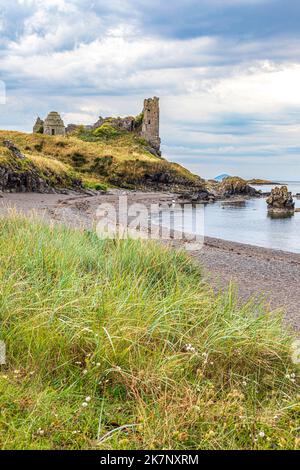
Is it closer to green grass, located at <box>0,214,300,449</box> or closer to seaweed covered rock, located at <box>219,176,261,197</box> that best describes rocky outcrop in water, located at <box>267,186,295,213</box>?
seaweed covered rock, located at <box>219,176,261,197</box>

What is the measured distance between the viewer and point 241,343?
448 cm

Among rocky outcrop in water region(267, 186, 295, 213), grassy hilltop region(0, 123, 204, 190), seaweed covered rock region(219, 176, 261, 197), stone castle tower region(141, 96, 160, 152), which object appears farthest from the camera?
stone castle tower region(141, 96, 160, 152)

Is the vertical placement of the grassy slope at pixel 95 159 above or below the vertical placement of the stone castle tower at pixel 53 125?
below

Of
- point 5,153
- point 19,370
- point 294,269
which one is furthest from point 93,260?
point 5,153

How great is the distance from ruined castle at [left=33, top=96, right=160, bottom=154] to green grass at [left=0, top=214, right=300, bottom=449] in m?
89.8

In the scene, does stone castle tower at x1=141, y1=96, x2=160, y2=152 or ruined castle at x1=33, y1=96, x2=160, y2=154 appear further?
stone castle tower at x1=141, y1=96, x2=160, y2=152

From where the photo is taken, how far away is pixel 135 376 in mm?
3879

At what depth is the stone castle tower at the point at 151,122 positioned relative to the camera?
4188 inches

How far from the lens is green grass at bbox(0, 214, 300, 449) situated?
3166 millimetres

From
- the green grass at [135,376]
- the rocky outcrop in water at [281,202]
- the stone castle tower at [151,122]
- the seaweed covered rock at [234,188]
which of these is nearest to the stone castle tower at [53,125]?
the stone castle tower at [151,122]

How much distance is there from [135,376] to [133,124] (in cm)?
11254

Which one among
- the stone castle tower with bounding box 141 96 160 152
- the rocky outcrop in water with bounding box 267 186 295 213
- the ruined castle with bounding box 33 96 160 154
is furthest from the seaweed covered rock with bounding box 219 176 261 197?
the rocky outcrop in water with bounding box 267 186 295 213

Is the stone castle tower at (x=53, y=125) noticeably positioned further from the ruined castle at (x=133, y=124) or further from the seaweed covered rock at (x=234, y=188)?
the seaweed covered rock at (x=234, y=188)

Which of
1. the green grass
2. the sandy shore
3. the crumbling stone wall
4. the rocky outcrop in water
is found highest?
the crumbling stone wall
